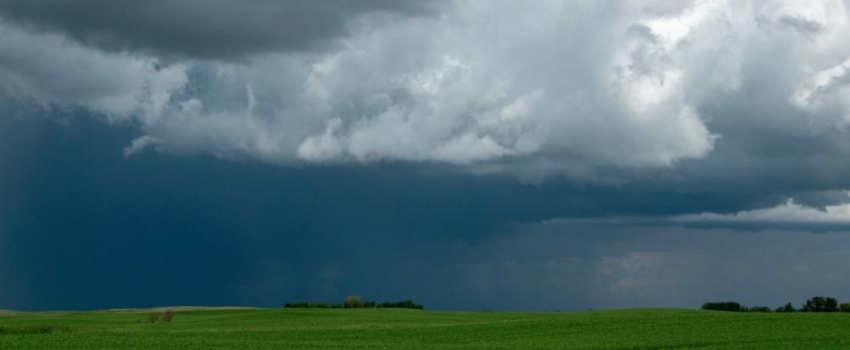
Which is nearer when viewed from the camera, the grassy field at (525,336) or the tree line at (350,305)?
the grassy field at (525,336)

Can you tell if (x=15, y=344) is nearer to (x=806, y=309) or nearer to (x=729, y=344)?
(x=729, y=344)

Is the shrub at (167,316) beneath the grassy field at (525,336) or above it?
above

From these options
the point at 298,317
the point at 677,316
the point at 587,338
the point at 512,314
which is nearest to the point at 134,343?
the point at 587,338

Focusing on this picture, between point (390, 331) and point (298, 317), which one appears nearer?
point (390, 331)

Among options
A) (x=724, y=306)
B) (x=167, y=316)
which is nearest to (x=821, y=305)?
(x=724, y=306)

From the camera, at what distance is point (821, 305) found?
68.9 meters

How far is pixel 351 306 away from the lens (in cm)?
8988

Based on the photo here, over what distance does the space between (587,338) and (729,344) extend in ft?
22.6

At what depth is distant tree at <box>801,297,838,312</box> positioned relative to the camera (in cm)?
6806

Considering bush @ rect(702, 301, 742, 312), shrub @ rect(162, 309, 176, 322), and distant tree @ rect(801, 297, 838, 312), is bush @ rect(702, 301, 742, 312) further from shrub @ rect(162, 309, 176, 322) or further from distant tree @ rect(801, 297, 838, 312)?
shrub @ rect(162, 309, 176, 322)

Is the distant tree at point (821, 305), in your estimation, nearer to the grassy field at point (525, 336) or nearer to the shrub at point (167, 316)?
the grassy field at point (525, 336)

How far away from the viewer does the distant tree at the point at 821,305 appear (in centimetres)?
6806

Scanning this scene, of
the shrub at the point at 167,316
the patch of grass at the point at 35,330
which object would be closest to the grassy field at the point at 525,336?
the patch of grass at the point at 35,330

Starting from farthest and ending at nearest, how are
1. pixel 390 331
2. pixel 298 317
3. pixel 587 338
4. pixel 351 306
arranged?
pixel 351 306 < pixel 298 317 < pixel 390 331 < pixel 587 338
